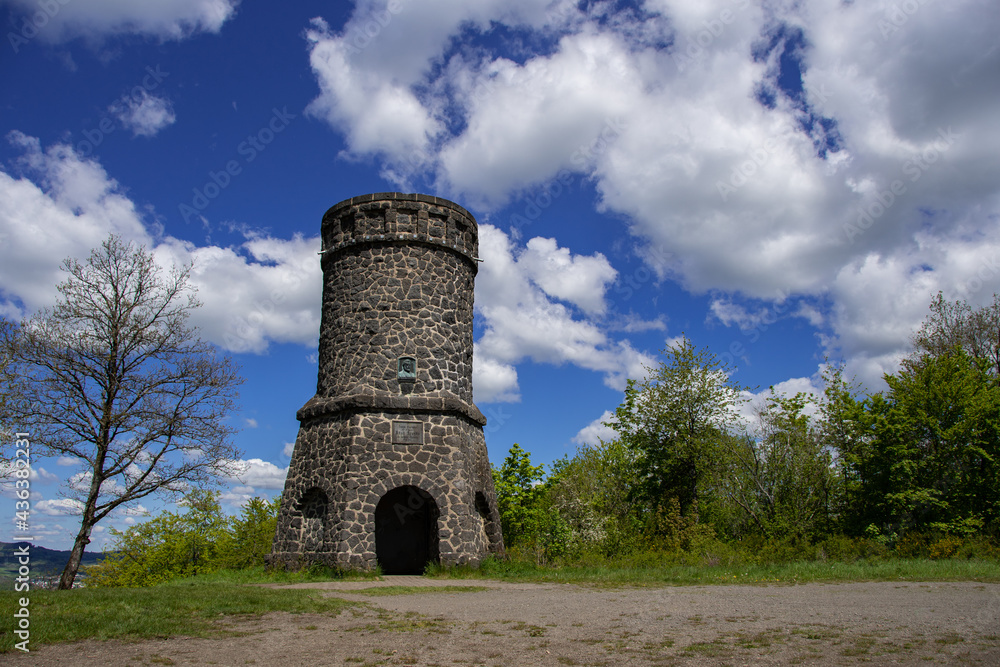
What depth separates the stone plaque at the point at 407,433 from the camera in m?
15.0

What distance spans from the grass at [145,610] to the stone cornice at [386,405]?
18.4 ft

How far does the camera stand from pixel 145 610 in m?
7.57

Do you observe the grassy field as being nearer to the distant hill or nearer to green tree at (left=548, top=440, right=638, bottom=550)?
the distant hill

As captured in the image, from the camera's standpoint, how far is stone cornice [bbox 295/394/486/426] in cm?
1505

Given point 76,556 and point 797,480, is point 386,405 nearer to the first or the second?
point 76,556

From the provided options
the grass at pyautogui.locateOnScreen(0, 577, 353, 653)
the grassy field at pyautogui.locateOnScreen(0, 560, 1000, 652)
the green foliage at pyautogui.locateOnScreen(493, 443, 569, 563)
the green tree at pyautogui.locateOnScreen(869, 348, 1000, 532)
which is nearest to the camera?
the grass at pyautogui.locateOnScreen(0, 577, 353, 653)

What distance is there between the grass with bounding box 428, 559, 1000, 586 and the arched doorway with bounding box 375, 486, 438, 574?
7.87 feet

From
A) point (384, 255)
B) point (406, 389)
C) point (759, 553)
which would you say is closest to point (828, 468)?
point (759, 553)

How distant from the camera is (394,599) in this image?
10047 millimetres

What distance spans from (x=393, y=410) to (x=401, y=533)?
12.8ft

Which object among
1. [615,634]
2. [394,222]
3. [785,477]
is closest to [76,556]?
[394,222]

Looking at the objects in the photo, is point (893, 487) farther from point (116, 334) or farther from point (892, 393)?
point (116, 334)

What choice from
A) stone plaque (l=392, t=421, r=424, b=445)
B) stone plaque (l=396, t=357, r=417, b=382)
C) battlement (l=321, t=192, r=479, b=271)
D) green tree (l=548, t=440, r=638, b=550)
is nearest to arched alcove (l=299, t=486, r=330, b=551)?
stone plaque (l=392, t=421, r=424, b=445)

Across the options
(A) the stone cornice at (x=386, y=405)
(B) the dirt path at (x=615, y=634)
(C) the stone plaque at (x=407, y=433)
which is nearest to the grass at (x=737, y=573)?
(B) the dirt path at (x=615, y=634)
